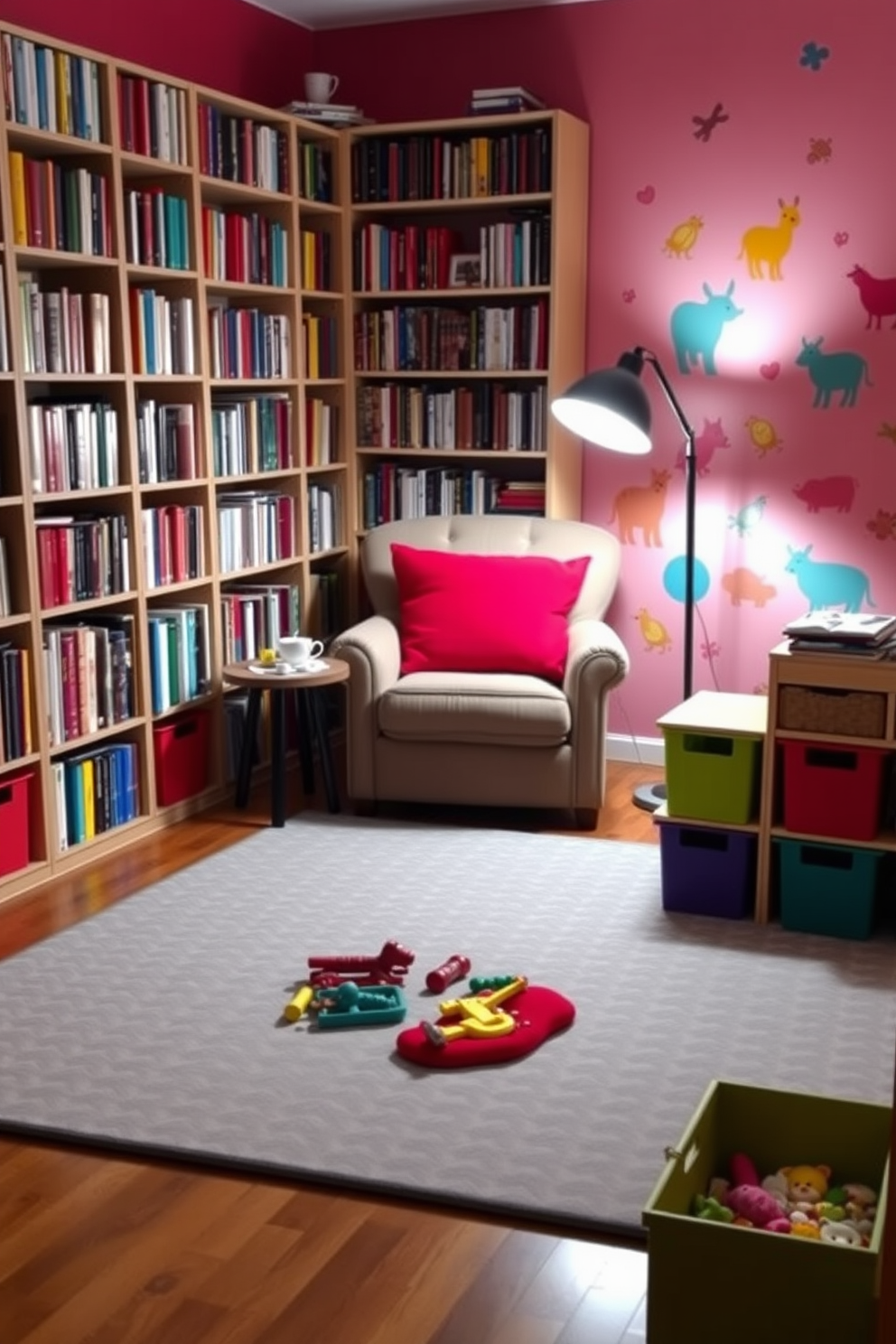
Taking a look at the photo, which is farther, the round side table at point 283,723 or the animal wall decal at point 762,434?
the animal wall decal at point 762,434

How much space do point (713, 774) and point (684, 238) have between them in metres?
2.07

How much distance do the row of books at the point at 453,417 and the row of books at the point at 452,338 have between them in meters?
0.09

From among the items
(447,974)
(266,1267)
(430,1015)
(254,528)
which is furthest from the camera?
(254,528)

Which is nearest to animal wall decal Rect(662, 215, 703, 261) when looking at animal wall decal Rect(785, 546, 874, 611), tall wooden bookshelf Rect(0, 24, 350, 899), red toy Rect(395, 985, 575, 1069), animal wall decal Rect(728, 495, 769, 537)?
animal wall decal Rect(728, 495, 769, 537)

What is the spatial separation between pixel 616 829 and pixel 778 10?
8.53ft

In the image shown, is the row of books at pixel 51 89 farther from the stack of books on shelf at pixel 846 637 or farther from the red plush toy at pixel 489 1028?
the red plush toy at pixel 489 1028

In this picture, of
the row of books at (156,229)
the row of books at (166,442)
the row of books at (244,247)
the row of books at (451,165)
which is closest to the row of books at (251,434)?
the row of books at (166,442)

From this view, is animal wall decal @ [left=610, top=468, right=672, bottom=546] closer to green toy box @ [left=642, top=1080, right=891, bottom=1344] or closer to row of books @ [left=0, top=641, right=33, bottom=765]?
row of books @ [left=0, top=641, right=33, bottom=765]

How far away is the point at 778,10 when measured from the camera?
448 centimetres

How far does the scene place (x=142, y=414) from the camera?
4.14 m

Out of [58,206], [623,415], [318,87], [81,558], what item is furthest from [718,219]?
[81,558]

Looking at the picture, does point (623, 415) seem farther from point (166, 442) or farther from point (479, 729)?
point (166, 442)

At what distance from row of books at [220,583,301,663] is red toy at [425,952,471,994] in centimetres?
170

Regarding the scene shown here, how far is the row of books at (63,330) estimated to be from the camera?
146 inches
